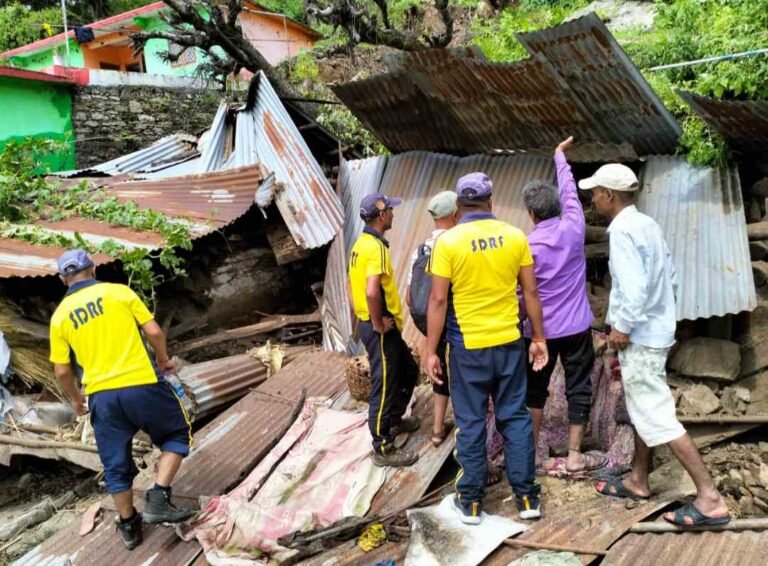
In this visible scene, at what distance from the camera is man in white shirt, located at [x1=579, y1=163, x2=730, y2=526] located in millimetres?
3156

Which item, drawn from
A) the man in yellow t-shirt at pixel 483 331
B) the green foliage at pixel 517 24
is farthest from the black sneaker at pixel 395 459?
the green foliage at pixel 517 24

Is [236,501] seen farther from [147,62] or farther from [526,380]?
[147,62]

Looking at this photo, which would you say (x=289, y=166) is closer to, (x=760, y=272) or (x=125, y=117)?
(x=760, y=272)

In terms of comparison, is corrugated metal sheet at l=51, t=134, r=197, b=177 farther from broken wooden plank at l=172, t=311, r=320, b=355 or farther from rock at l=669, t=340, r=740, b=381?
rock at l=669, t=340, r=740, b=381

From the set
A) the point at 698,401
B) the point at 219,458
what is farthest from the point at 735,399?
the point at 219,458

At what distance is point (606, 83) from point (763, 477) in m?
2.95

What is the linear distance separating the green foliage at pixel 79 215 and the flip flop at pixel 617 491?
15.3 ft

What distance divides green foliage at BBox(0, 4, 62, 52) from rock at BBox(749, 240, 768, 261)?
1005 inches

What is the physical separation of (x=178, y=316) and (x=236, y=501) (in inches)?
141

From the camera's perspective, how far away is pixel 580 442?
3938mm

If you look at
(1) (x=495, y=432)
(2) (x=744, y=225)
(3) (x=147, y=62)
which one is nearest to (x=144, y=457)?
(1) (x=495, y=432)

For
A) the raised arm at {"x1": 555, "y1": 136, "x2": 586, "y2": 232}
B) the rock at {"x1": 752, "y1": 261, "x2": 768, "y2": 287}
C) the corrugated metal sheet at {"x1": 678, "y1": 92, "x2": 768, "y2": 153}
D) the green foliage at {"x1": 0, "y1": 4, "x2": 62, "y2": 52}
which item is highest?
the green foliage at {"x1": 0, "y1": 4, "x2": 62, "y2": 52}

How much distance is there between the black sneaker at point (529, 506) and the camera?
3.41 m

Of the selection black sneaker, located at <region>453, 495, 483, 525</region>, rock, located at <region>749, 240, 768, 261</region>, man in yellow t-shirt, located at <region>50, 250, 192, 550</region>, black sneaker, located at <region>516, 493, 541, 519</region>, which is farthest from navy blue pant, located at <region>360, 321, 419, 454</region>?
rock, located at <region>749, 240, 768, 261</region>
